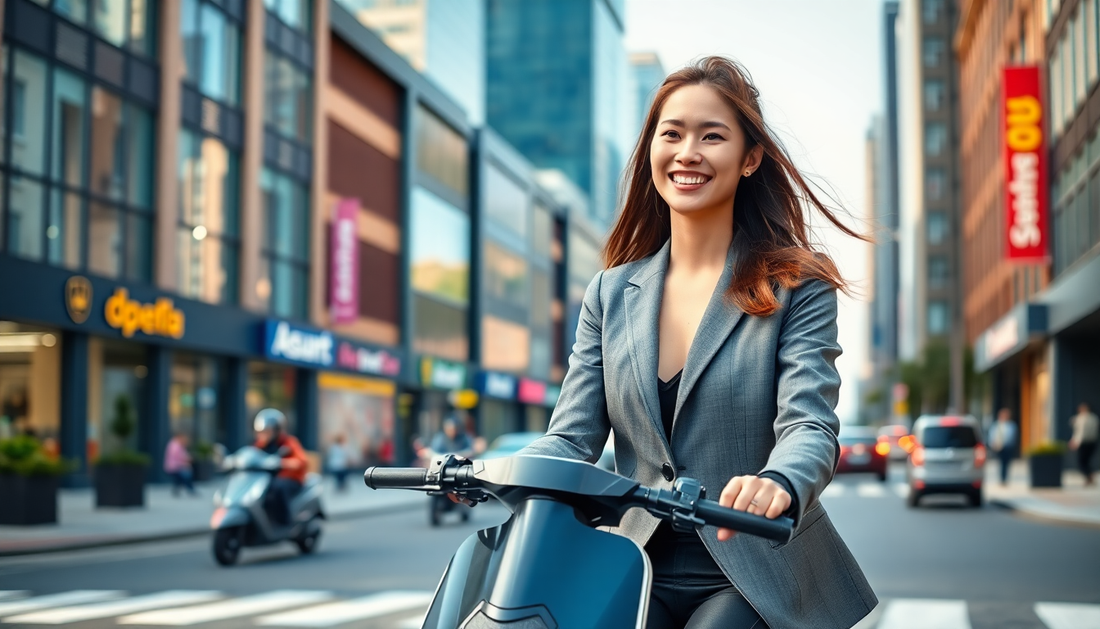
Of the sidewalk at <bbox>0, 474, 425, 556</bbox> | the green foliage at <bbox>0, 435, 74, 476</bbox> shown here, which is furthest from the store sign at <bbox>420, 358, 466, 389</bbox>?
the green foliage at <bbox>0, 435, 74, 476</bbox>

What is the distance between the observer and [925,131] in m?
89.6

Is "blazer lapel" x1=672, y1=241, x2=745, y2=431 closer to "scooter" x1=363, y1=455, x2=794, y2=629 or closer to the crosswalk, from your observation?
"scooter" x1=363, y1=455, x2=794, y2=629

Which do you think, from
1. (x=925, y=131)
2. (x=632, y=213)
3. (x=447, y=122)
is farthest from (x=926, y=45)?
(x=632, y=213)

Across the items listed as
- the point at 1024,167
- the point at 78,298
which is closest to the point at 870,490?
the point at 1024,167

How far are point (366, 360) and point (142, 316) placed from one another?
1465 centimetres

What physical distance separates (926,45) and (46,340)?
78371 mm

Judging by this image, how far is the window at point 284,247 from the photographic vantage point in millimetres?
35344

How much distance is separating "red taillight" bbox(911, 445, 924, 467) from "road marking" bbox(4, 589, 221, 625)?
15359 millimetres

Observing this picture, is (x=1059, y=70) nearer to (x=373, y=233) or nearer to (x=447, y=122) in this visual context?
(x=373, y=233)

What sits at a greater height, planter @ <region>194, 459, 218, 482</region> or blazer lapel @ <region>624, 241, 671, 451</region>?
blazer lapel @ <region>624, 241, 671, 451</region>

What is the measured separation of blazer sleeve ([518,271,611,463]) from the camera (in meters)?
2.58

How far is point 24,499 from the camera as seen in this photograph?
16781mm

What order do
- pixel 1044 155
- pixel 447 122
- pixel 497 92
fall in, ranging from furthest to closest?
pixel 497 92, pixel 447 122, pixel 1044 155

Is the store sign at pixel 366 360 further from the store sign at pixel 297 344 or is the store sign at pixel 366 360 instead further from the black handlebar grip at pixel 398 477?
the black handlebar grip at pixel 398 477
